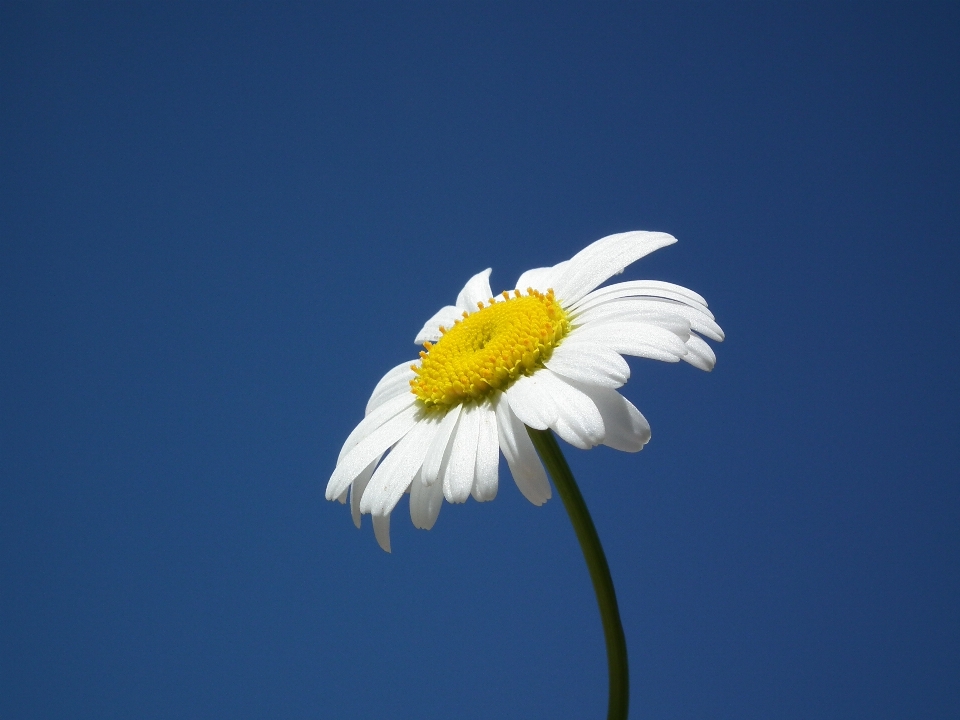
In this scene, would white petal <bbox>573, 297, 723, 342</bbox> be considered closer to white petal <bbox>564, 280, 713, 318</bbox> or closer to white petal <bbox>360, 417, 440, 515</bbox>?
white petal <bbox>564, 280, 713, 318</bbox>

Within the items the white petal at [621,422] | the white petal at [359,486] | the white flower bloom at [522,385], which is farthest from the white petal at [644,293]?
the white petal at [359,486]

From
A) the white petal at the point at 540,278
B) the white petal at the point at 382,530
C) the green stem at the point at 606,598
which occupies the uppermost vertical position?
the white petal at the point at 540,278

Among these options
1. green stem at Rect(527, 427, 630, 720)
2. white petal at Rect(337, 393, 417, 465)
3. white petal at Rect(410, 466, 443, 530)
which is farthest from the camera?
white petal at Rect(337, 393, 417, 465)

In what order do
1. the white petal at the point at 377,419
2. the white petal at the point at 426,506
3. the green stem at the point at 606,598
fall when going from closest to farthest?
1. the green stem at the point at 606,598
2. the white petal at the point at 426,506
3. the white petal at the point at 377,419

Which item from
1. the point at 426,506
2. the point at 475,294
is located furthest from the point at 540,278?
the point at 426,506

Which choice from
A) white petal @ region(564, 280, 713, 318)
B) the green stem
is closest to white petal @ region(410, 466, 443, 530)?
the green stem

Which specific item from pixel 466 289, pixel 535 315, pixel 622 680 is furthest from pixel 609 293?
pixel 622 680

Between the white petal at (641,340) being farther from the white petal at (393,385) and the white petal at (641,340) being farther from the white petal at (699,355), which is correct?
the white petal at (393,385)
